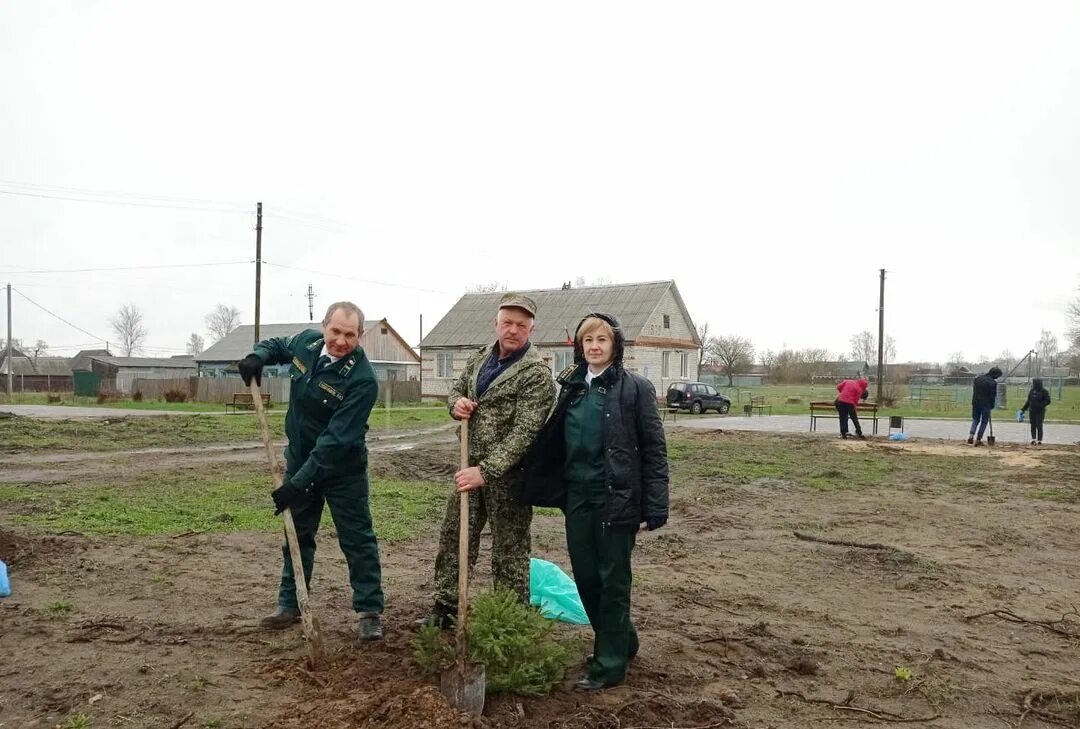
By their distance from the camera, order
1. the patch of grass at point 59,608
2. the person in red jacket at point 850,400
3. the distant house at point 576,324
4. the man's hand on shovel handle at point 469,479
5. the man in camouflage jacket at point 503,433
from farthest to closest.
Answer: the distant house at point 576,324
the person in red jacket at point 850,400
the patch of grass at point 59,608
the man in camouflage jacket at point 503,433
the man's hand on shovel handle at point 469,479

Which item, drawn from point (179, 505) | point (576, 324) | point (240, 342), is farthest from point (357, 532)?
point (240, 342)

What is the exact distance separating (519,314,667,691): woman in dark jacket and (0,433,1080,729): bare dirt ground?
0.37 meters

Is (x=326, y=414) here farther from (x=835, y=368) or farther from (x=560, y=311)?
(x=835, y=368)

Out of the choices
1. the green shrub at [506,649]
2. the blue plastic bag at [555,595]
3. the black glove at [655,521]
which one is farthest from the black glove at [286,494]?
the black glove at [655,521]

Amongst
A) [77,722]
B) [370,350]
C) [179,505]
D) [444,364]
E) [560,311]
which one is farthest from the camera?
[370,350]

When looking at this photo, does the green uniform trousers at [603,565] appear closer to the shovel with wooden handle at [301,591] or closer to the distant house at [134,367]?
the shovel with wooden handle at [301,591]

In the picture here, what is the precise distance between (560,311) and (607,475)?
40914 mm

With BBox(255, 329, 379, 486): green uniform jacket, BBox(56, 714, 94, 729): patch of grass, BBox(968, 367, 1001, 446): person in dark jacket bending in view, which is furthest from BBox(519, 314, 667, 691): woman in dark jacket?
BBox(968, 367, 1001, 446): person in dark jacket bending

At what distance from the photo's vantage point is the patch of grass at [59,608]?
503cm

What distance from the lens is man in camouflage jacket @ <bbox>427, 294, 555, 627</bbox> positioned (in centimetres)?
428

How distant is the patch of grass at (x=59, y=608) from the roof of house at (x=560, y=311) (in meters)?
35.2

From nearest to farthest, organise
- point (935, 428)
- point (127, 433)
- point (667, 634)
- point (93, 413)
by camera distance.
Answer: point (667, 634)
point (127, 433)
point (935, 428)
point (93, 413)

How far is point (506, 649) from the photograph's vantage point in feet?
12.5

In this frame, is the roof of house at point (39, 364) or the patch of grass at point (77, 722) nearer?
the patch of grass at point (77, 722)
